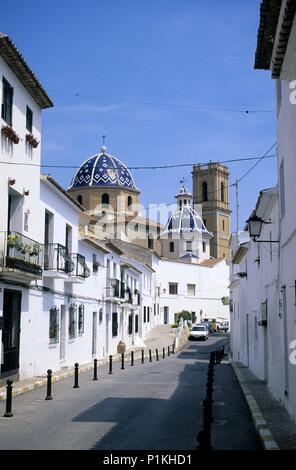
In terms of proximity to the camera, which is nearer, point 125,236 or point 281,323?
point 281,323

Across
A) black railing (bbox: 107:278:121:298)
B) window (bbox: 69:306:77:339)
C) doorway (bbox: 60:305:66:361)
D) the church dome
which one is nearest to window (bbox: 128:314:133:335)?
black railing (bbox: 107:278:121:298)

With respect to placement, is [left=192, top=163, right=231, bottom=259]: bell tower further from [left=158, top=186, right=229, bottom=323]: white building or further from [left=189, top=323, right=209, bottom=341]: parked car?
[left=189, top=323, right=209, bottom=341]: parked car

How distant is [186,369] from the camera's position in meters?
23.8

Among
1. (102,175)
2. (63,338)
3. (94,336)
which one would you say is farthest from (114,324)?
(102,175)

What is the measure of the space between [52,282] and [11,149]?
19.3 ft

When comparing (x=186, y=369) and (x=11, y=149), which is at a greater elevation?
(x=11, y=149)

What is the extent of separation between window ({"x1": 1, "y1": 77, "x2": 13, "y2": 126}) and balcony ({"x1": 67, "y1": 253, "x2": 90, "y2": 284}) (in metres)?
7.00

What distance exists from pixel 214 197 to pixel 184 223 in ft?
54.7

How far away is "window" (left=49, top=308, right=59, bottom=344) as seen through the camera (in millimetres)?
20359

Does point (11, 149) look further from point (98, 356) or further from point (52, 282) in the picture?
point (98, 356)

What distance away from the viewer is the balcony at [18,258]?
1480 cm

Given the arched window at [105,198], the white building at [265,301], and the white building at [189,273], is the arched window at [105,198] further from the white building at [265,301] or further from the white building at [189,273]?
the white building at [265,301]

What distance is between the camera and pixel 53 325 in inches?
814

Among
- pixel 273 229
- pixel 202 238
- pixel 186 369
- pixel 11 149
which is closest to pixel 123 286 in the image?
pixel 186 369
